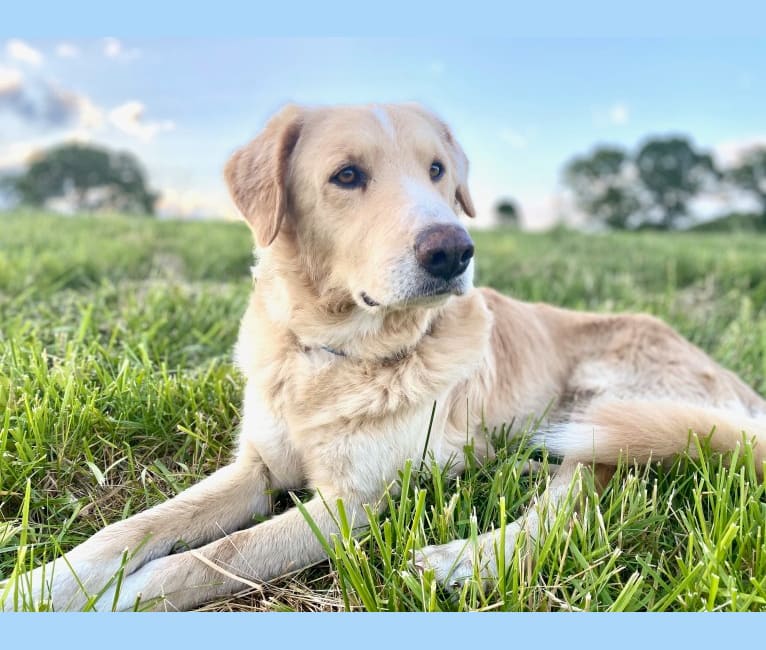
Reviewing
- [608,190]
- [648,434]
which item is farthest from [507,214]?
[648,434]

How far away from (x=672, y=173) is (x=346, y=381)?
7447mm

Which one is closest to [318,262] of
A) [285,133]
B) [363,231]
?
[363,231]

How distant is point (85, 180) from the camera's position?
21.7ft

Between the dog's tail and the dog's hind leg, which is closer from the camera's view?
the dog's hind leg

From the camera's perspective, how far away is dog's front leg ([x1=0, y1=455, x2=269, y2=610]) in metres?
1.79

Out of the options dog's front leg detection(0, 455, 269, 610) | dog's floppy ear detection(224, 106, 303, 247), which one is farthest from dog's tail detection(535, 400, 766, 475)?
dog's floppy ear detection(224, 106, 303, 247)

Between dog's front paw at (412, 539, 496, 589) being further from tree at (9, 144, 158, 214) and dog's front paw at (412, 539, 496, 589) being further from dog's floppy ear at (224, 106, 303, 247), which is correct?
tree at (9, 144, 158, 214)

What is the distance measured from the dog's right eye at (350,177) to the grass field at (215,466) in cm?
93

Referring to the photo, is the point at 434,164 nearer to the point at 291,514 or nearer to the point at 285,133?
the point at 285,133

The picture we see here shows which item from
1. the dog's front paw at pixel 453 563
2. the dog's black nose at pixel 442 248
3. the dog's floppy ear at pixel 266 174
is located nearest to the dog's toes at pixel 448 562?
the dog's front paw at pixel 453 563

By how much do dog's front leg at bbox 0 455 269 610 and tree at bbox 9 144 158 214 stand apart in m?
4.36

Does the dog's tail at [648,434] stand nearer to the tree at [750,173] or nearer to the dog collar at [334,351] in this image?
the dog collar at [334,351]

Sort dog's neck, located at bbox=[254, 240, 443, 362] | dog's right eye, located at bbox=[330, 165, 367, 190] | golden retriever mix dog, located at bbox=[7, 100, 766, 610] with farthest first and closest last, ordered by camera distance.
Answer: dog's neck, located at bbox=[254, 240, 443, 362] → dog's right eye, located at bbox=[330, 165, 367, 190] → golden retriever mix dog, located at bbox=[7, 100, 766, 610]

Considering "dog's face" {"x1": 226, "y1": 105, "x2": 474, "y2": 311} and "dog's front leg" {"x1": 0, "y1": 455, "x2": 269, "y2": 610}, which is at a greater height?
"dog's face" {"x1": 226, "y1": 105, "x2": 474, "y2": 311}
